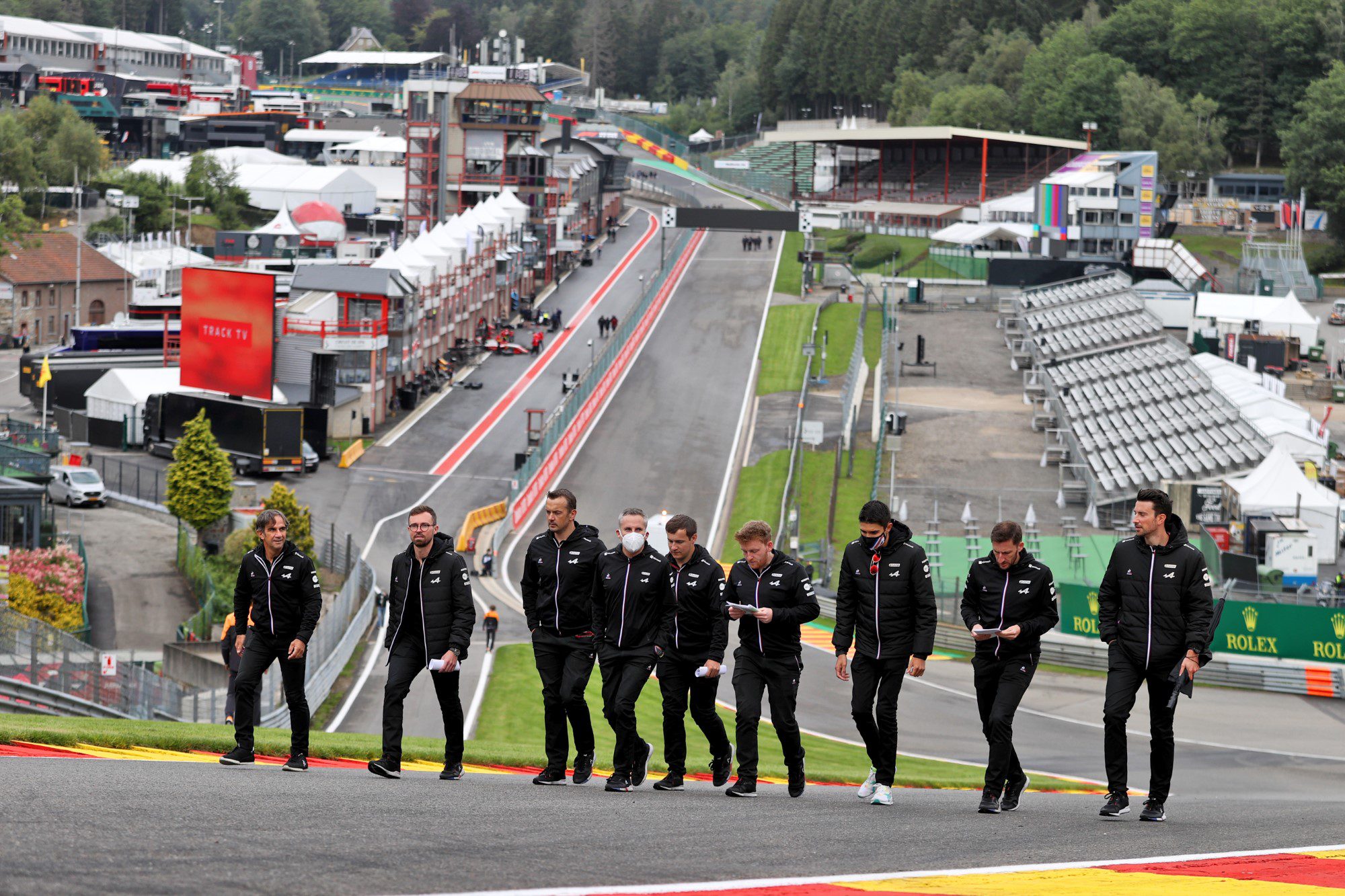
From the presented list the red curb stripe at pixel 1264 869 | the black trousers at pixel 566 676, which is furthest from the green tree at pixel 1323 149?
the red curb stripe at pixel 1264 869

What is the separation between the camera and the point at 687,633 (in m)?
13.8

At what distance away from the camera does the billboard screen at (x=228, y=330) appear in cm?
6250

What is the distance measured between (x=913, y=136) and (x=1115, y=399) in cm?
6964

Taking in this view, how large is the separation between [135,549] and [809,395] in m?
34.9

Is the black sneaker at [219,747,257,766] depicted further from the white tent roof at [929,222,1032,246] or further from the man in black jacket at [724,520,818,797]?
the white tent roof at [929,222,1032,246]

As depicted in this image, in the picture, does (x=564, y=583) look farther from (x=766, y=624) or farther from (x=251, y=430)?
(x=251, y=430)

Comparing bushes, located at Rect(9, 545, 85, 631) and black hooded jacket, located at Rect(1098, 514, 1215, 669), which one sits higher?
black hooded jacket, located at Rect(1098, 514, 1215, 669)

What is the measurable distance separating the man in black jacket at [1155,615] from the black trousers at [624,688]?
3763mm

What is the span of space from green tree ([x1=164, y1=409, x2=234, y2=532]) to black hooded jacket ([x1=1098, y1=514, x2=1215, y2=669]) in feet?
131

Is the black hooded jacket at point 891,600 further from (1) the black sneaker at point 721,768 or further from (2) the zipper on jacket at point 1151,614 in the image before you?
(1) the black sneaker at point 721,768

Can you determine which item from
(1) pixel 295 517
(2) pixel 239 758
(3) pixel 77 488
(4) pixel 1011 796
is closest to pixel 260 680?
(2) pixel 239 758

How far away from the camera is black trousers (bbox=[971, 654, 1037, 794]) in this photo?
13344mm

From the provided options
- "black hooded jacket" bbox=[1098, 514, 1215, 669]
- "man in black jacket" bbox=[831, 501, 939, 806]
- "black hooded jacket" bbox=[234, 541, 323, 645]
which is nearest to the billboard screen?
"black hooded jacket" bbox=[234, 541, 323, 645]

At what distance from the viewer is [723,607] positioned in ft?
44.5
